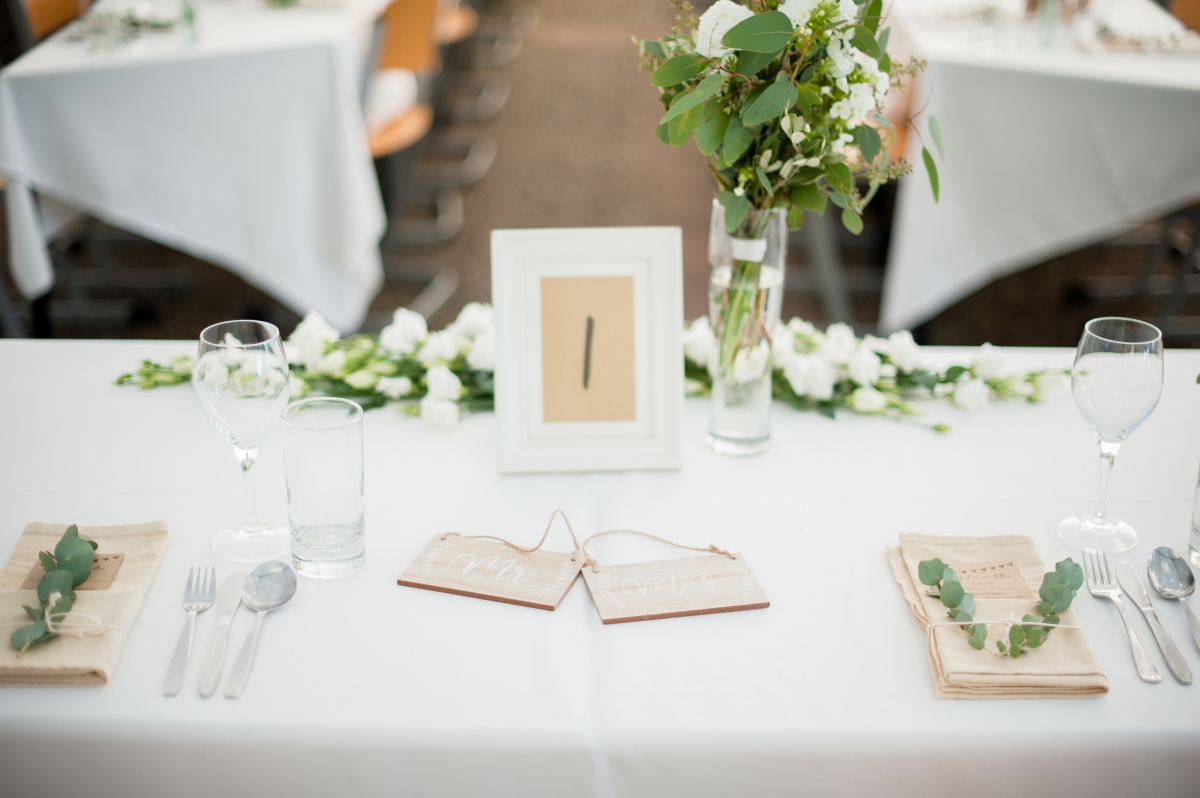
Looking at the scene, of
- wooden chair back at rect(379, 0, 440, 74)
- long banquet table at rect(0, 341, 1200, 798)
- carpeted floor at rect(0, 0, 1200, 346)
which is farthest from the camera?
carpeted floor at rect(0, 0, 1200, 346)

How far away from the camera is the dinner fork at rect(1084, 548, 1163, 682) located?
85 cm

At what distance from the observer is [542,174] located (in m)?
4.21

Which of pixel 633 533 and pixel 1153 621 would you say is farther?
pixel 633 533

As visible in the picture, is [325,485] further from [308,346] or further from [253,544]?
[308,346]

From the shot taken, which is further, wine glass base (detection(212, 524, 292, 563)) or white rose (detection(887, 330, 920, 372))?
white rose (detection(887, 330, 920, 372))

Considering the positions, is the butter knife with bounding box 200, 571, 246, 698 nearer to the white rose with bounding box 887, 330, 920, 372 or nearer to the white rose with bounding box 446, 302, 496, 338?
the white rose with bounding box 446, 302, 496, 338

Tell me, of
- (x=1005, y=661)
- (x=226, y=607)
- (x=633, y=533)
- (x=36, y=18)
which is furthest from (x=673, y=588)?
(x=36, y=18)

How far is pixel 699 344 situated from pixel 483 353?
28 cm

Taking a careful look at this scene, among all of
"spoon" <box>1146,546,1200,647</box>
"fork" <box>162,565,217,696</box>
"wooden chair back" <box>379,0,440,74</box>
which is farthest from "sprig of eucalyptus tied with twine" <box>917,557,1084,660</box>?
"wooden chair back" <box>379,0,440,74</box>

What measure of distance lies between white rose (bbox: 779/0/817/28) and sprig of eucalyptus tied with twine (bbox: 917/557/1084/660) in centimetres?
53

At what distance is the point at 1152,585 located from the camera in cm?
96

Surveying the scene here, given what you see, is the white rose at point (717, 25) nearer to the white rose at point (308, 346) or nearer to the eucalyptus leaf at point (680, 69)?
the eucalyptus leaf at point (680, 69)

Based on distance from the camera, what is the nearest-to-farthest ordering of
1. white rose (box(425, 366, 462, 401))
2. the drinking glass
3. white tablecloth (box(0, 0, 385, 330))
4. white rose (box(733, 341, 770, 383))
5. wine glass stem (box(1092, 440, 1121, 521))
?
the drinking glass, wine glass stem (box(1092, 440, 1121, 521)), white rose (box(733, 341, 770, 383)), white rose (box(425, 366, 462, 401)), white tablecloth (box(0, 0, 385, 330))

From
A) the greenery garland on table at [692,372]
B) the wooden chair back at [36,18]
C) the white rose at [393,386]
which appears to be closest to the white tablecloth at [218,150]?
the wooden chair back at [36,18]
